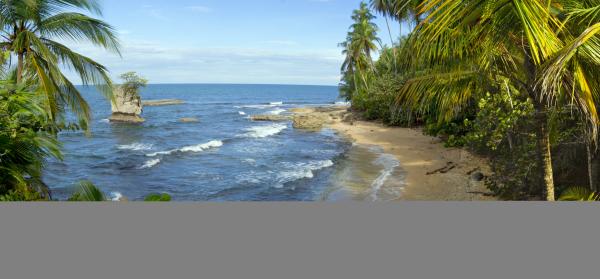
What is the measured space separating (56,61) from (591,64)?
23.4ft

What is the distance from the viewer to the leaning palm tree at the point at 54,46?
269 inches

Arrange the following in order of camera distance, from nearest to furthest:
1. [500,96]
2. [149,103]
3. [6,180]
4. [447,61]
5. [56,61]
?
1. [6,180]
2. [447,61]
3. [56,61]
4. [500,96]
5. [149,103]

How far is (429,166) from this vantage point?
14969 mm

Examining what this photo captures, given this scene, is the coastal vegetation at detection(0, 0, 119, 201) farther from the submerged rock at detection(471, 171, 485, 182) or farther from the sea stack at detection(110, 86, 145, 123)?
the sea stack at detection(110, 86, 145, 123)

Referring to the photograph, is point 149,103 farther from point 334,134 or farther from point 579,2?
point 579,2

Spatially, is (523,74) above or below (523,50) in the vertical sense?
below

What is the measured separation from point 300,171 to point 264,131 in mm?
14575

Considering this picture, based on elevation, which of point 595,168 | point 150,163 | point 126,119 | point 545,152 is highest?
point 126,119

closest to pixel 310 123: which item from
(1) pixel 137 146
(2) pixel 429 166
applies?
(1) pixel 137 146

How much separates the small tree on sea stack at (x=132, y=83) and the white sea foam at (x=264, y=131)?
41.5ft

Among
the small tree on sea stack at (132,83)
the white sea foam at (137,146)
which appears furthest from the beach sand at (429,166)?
the small tree on sea stack at (132,83)

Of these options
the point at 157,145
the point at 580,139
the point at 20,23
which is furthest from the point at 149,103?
the point at 580,139

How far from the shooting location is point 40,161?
4949mm

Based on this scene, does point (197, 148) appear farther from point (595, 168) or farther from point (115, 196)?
point (595, 168)
